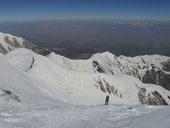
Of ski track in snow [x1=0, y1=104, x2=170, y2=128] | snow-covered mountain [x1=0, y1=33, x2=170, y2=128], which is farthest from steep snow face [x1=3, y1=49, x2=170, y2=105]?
ski track in snow [x1=0, y1=104, x2=170, y2=128]

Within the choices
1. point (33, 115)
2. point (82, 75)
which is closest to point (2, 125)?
point (33, 115)

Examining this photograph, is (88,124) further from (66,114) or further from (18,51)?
(18,51)

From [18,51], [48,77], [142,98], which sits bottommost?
[142,98]

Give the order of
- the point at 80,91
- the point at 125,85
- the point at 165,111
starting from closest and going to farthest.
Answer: the point at 165,111 → the point at 80,91 → the point at 125,85

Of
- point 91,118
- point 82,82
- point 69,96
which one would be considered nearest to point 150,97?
point 82,82

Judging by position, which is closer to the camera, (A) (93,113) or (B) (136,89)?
(A) (93,113)

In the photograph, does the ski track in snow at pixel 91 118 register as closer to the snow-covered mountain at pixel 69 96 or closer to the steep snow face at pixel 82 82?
the snow-covered mountain at pixel 69 96

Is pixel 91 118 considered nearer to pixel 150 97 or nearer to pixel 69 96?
pixel 69 96
